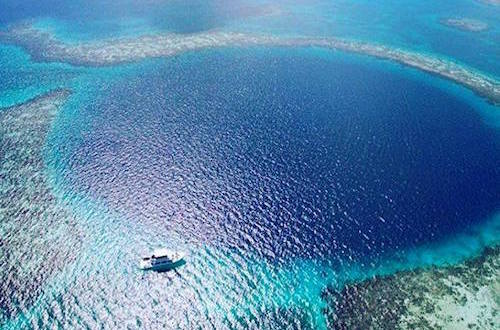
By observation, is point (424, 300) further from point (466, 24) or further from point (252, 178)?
point (466, 24)

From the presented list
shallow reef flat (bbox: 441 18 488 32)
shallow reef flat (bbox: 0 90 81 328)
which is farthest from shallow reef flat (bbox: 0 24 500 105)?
shallow reef flat (bbox: 0 90 81 328)

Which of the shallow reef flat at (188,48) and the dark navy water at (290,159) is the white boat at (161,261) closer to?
the dark navy water at (290,159)

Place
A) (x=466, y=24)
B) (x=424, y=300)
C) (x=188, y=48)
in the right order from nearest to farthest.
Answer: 1. (x=424, y=300)
2. (x=188, y=48)
3. (x=466, y=24)

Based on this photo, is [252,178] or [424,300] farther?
[252,178]

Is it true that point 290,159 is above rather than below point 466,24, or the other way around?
below

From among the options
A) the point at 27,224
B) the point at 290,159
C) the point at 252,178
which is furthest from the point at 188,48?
the point at 27,224

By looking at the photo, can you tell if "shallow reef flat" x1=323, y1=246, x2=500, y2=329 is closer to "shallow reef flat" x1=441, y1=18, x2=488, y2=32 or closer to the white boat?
the white boat

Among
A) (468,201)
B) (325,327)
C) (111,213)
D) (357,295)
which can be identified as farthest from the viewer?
(468,201)

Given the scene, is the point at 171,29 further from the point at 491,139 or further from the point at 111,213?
the point at 491,139

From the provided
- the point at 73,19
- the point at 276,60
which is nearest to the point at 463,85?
the point at 276,60
